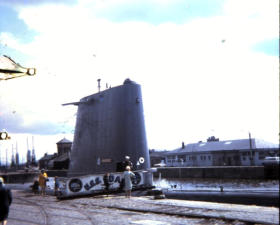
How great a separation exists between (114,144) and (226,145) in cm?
5509

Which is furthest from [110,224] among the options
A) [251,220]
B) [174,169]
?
[174,169]

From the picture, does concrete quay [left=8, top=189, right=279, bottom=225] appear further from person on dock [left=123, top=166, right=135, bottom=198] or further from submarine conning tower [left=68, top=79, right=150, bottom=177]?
submarine conning tower [left=68, top=79, right=150, bottom=177]

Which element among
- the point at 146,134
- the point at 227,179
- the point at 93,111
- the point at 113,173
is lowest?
the point at 227,179

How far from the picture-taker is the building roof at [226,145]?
209 feet

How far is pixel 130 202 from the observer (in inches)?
587

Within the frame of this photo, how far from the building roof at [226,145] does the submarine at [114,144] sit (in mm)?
50242

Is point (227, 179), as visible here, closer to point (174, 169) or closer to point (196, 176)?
point (196, 176)

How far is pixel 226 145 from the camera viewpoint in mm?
69000

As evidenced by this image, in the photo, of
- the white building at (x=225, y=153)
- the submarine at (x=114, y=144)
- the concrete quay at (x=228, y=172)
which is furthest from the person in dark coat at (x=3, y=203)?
the white building at (x=225, y=153)

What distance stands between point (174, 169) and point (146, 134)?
41358 millimetres

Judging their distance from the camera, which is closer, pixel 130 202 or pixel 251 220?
pixel 251 220

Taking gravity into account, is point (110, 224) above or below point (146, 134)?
below

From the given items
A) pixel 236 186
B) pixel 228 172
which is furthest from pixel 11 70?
pixel 228 172

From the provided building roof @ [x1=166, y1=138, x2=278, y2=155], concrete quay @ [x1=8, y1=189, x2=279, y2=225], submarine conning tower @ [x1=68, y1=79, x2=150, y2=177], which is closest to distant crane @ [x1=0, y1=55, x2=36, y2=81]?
concrete quay @ [x1=8, y1=189, x2=279, y2=225]
